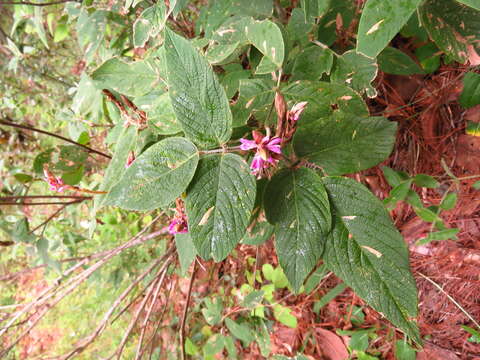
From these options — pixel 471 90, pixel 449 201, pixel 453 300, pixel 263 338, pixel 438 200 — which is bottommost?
pixel 263 338

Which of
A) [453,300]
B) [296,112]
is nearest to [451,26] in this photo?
[296,112]

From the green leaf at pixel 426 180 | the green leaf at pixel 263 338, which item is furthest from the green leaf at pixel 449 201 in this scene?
the green leaf at pixel 263 338

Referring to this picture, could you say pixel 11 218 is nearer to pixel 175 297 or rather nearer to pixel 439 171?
pixel 175 297

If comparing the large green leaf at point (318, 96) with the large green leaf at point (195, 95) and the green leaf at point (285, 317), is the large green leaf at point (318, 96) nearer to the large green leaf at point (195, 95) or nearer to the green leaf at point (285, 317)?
the large green leaf at point (195, 95)

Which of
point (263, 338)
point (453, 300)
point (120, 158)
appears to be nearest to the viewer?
point (120, 158)

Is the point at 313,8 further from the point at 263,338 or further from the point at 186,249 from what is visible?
the point at 263,338

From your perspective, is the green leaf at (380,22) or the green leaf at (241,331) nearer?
the green leaf at (380,22)

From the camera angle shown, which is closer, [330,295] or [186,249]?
[186,249]
